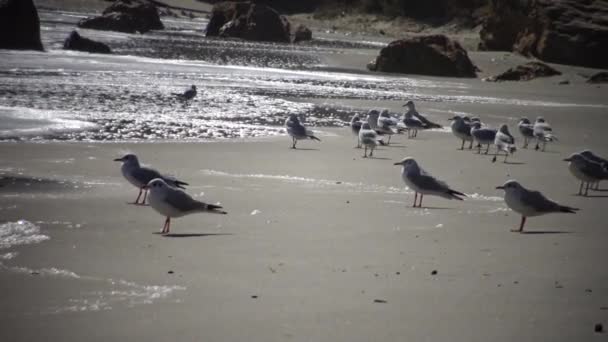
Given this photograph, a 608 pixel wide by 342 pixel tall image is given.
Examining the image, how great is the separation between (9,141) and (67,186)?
149 inches

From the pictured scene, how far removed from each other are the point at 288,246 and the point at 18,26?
2787cm

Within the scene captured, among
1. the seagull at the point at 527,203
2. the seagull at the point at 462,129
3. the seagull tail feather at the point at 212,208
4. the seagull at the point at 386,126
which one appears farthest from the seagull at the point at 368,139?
the seagull tail feather at the point at 212,208

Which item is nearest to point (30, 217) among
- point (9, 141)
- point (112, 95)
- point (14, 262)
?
point (14, 262)

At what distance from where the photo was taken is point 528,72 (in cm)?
2842

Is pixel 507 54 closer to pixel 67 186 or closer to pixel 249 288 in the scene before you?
pixel 67 186

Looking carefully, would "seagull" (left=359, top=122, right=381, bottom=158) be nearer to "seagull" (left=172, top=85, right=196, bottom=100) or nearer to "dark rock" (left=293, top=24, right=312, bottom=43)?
"seagull" (left=172, top=85, right=196, bottom=100)

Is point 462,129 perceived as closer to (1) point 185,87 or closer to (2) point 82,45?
(1) point 185,87

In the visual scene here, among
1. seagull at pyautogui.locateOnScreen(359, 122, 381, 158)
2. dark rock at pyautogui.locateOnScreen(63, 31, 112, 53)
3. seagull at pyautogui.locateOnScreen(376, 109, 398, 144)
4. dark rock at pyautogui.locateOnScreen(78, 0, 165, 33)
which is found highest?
seagull at pyautogui.locateOnScreen(359, 122, 381, 158)

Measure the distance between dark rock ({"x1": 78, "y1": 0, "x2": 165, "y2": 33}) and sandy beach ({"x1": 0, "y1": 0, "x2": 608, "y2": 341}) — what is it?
117ft

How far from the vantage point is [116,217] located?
27.2 ft

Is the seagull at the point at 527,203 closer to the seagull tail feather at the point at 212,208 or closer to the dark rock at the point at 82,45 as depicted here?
the seagull tail feather at the point at 212,208

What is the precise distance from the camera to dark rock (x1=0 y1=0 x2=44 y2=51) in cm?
3200

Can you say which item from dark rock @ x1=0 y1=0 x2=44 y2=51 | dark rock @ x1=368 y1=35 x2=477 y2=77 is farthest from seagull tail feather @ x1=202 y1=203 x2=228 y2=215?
dark rock @ x1=0 y1=0 x2=44 y2=51

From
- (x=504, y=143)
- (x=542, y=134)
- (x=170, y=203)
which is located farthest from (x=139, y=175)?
(x=542, y=134)
